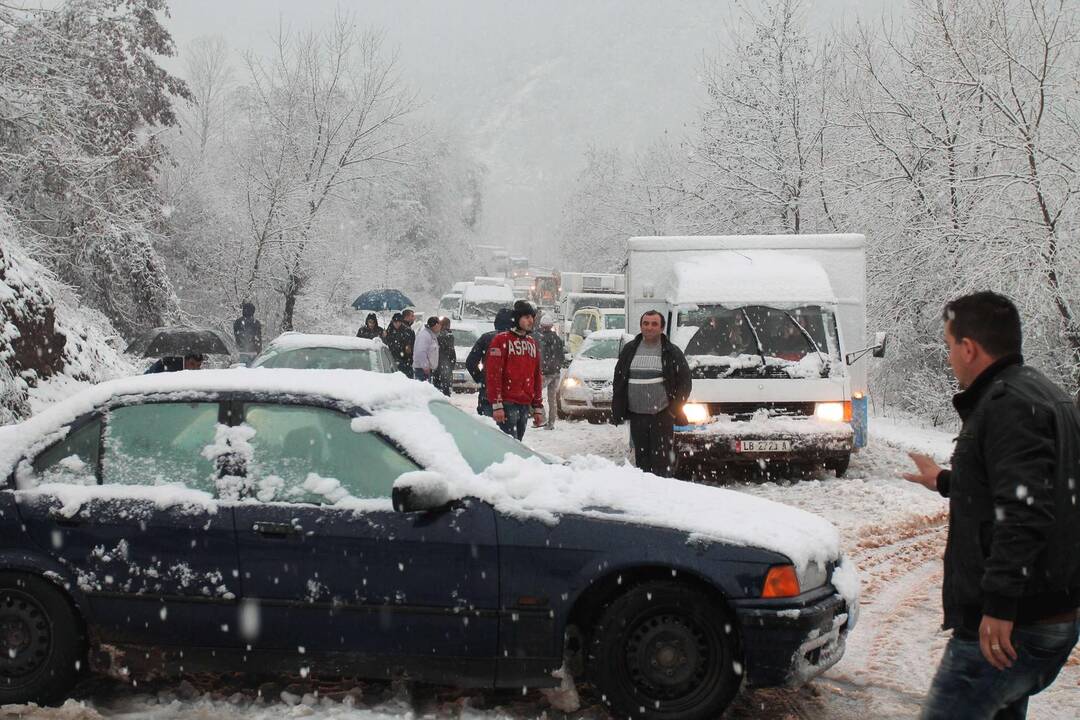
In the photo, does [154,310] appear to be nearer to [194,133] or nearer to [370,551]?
[370,551]

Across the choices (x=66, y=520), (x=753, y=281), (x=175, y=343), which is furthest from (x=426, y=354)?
(x=66, y=520)

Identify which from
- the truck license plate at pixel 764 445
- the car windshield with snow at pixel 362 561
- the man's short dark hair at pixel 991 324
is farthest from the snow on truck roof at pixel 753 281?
the man's short dark hair at pixel 991 324

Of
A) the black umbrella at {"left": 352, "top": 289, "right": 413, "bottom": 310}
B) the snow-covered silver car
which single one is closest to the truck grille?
the snow-covered silver car

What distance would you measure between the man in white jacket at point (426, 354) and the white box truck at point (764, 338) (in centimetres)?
374

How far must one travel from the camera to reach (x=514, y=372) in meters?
10.5

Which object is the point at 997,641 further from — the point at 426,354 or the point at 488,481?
the point at 426,354

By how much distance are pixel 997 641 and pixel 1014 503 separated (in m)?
0.36

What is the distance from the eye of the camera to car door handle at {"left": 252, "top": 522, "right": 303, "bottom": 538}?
188 inches

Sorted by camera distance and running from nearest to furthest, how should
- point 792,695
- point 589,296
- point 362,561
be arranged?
point 362,561 < point 792,695 < point 589,296

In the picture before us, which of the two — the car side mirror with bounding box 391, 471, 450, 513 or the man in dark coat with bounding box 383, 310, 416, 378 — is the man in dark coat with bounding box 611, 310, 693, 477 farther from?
the man in dark coat with bounding box 383, 310, 416, 378

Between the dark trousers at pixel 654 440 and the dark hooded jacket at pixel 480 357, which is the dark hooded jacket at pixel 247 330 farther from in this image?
the dark trousers at pixel 654 440

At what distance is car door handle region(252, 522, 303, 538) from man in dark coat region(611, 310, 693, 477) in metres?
5.04

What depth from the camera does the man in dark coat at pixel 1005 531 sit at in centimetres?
288

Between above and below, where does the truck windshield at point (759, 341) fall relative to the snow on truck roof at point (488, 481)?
above
